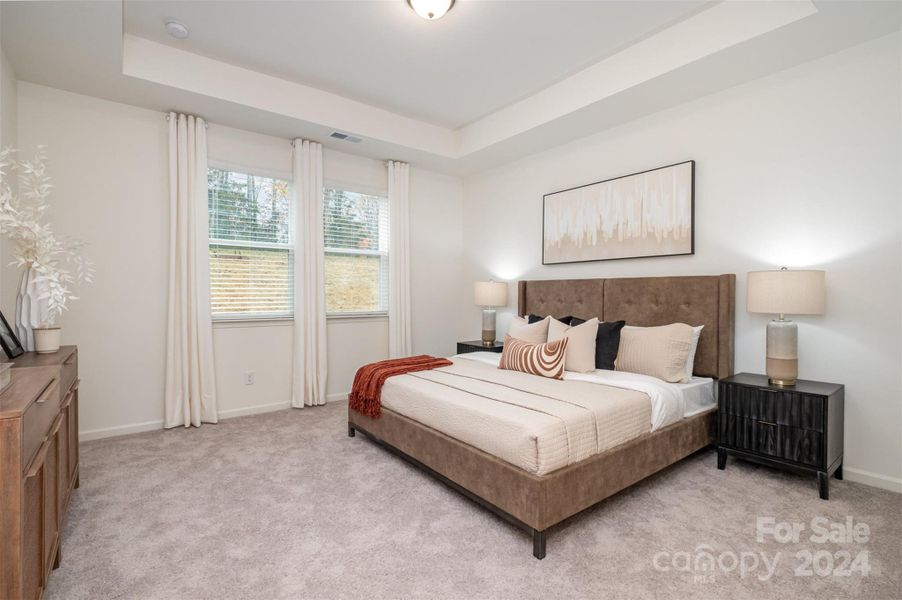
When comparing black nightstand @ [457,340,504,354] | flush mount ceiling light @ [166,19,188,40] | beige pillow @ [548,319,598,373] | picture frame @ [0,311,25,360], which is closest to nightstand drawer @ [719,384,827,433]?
beige pillow @ [548,319,598,373]

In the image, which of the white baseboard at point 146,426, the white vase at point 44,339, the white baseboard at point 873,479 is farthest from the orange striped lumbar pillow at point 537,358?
the white vase at point 44,339

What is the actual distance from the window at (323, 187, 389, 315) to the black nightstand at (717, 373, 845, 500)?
3475mm

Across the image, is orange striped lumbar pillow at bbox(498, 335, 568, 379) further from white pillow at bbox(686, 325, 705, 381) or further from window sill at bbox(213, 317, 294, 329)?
window sill at bbox(213, 317, 294, 329)

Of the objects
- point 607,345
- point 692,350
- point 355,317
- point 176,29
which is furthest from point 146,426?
point 692,350

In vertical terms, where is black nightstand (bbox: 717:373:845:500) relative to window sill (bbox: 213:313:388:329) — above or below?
below

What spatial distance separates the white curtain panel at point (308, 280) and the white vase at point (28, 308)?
2.04 m

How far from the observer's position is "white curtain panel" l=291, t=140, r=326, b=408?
429 cm

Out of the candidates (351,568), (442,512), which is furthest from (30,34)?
(442,512)

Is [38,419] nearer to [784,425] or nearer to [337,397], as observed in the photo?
[337,397]

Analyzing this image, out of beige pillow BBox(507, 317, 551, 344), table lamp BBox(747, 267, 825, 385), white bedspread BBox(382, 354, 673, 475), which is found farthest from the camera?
beige pillow BBox(507, 317, 551, 344)

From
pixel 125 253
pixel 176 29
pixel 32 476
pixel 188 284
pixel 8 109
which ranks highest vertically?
pixel 176 29

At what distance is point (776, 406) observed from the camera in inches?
103

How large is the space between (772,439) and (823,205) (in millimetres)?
1534

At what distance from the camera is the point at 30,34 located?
8.52 feet
